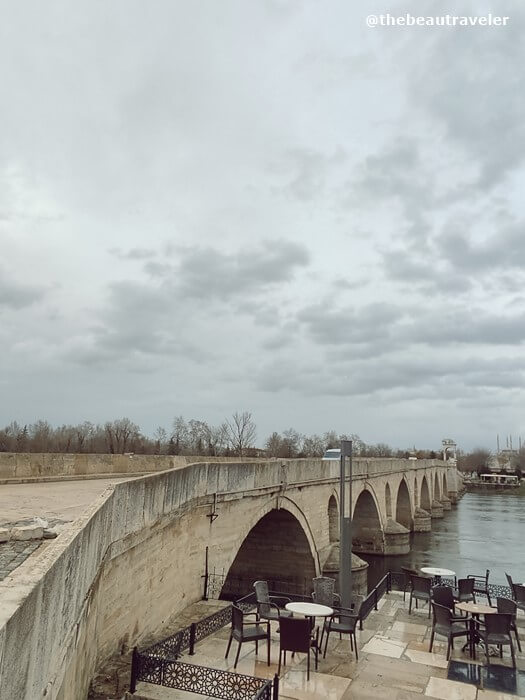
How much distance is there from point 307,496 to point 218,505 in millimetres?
7836

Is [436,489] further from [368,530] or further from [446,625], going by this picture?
[446,625]

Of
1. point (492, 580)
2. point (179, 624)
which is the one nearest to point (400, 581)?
point (179, 624)

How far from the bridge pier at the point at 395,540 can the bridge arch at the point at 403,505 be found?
27.8ft

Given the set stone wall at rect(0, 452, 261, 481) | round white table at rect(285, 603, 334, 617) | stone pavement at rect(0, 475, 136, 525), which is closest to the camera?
stone pavement at rect(0, 475, 136, 525)

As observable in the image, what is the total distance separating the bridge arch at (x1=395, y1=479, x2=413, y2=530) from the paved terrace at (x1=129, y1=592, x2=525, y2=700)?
33.7 metres

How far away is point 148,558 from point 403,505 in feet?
125

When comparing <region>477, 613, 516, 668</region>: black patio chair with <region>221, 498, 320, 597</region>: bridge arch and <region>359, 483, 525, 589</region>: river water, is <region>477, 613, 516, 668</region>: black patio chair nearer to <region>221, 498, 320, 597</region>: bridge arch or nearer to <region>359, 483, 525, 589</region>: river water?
<region>221, 498, 320, 597</region>: bridge arch

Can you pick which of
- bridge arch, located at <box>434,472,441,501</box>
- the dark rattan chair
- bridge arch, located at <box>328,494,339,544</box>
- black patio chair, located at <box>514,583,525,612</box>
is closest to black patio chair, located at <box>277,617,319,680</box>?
the dark rattan chair

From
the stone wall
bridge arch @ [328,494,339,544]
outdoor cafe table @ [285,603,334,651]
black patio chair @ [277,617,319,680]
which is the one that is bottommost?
bridge arch @ [328,494,339,544]

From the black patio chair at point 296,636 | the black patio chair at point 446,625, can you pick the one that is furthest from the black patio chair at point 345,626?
the black patio chair at point 446,625

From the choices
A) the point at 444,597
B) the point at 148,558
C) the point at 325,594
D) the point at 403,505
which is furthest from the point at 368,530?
the point at 148,558

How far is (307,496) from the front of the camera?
18.4 meters

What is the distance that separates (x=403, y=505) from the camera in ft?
139

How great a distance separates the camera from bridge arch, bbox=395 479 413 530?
136 feet
